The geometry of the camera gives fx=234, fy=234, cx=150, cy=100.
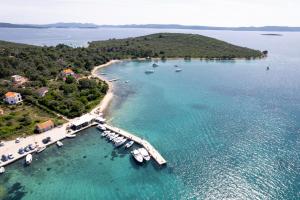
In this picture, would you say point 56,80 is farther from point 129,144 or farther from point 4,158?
point 129,144

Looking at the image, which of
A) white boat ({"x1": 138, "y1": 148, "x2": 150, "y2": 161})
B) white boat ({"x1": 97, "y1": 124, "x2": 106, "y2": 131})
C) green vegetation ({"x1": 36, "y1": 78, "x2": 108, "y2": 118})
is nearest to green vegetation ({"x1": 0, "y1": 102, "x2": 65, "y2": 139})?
green vegetation ({"x1": 36, "y1": 78, "x2": 108, "y2": 118})

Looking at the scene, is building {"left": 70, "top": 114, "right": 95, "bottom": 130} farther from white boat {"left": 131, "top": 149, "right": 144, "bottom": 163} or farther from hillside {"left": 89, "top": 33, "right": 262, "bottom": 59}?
hillside {"left": 89, "top": 33, "right": 262, "bottom": 59}

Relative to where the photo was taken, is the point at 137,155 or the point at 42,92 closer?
the point at 137,155

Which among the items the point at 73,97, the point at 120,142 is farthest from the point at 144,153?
the point at 73,97

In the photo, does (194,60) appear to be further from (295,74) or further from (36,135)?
(36,135)

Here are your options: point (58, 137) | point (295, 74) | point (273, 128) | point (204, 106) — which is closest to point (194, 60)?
point (295, 74)
